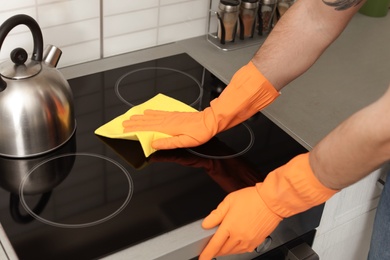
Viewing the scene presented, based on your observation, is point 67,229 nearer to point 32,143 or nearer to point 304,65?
point 32,143

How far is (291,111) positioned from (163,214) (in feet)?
1.62

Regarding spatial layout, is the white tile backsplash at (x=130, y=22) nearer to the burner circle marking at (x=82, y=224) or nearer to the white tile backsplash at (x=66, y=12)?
the white tile backsplash at (x=66, y=12)

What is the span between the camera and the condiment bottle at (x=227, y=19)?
158 centimetres

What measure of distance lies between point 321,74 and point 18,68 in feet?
2.64

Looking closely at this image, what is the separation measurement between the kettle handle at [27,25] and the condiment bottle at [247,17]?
2.03 ft

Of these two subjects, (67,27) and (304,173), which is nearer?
(304,173)

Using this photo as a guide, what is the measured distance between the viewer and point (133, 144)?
1.29m

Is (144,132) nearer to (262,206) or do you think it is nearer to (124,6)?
(262,206)

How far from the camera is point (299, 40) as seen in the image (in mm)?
1333

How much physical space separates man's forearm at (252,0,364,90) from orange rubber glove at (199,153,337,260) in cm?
28

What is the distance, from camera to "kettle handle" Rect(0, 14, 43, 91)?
44.1 inches

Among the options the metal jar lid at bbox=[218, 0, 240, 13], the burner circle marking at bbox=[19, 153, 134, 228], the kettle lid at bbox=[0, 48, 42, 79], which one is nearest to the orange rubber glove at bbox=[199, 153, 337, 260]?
the burner circle marking at bbox=[19, 153, 134, 228]

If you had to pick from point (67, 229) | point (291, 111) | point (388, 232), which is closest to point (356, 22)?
point (291, 111)

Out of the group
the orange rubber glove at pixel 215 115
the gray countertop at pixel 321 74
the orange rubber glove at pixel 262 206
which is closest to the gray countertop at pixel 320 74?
the gray countertop at pixel 321 74
